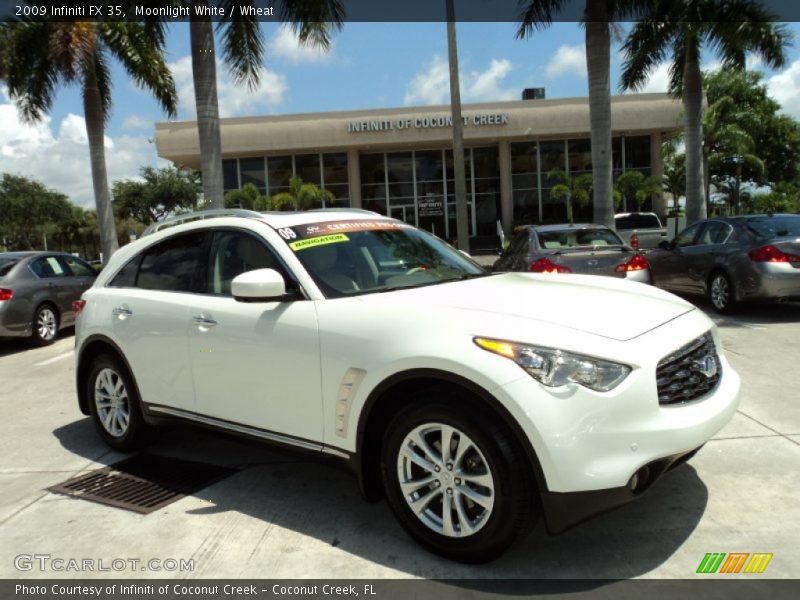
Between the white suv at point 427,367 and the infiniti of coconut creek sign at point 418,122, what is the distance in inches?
976

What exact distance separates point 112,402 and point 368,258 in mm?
2381

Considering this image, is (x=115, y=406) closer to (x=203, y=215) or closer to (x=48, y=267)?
(x=203, y=215)

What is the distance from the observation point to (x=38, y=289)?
10289 mm

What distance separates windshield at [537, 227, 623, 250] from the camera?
9005mm

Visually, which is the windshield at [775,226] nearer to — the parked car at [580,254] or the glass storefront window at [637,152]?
the parked car at [580,254]

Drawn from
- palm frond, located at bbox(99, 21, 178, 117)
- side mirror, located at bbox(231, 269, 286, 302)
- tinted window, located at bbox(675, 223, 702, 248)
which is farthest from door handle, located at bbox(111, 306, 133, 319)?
palm frond, located at bbox(99, 21, 178, 117)

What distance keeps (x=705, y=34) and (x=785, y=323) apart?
9.13m

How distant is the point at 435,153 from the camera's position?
104ft

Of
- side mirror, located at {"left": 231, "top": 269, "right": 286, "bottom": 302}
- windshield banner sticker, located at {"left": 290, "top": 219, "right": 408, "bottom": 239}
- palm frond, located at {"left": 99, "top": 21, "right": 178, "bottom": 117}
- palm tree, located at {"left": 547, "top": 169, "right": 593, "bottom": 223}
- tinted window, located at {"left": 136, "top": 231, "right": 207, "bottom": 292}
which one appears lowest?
side mirror, located at {"left": 231, "top": 269, "right": 286, "bottom": 302}

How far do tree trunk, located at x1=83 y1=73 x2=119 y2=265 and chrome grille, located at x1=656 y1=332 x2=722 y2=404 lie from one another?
16.7 m

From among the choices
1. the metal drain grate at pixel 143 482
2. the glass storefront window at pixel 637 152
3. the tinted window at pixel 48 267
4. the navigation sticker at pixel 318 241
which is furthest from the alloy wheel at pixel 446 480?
the glass storefront window at pixel 637 152

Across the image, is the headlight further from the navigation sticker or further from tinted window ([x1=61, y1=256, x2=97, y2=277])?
tinted window ([x1=61, y1=256, x2=97, y2=277])

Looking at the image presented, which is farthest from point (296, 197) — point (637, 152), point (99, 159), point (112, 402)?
point (112, 402)

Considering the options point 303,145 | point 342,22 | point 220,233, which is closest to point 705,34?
point 342,22
